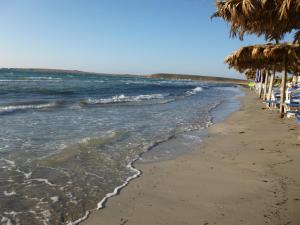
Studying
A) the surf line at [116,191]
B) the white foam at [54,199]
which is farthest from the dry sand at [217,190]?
the white foam at [54,199]

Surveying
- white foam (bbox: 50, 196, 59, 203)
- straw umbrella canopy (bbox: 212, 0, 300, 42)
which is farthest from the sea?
straw umbrella canopy (bbox: 212, 0, 300, 42)

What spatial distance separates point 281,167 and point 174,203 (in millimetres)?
2796

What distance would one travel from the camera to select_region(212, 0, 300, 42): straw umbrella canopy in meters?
6.82

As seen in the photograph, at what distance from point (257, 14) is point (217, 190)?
3.93 metres

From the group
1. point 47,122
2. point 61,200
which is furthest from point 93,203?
point 47,122

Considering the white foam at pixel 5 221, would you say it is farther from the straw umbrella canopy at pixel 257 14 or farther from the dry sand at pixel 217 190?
the straw umbrella canopy at pixel 257 14

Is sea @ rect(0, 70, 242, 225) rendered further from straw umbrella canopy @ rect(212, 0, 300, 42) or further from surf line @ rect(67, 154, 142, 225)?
straw umbrella canopy @ rect(212, 0, 300, 42)

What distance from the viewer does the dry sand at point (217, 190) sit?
4293 mm

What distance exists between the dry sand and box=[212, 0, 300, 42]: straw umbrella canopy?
284cm

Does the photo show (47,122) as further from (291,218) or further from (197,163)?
(291,218)

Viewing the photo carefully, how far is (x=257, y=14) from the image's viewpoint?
23.7 ft

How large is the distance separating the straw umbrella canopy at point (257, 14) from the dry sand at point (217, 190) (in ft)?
9.31

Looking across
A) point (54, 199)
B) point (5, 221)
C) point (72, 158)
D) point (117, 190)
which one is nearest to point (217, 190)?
point (117, 190)

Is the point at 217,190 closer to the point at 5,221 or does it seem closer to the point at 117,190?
the point at 117,190
